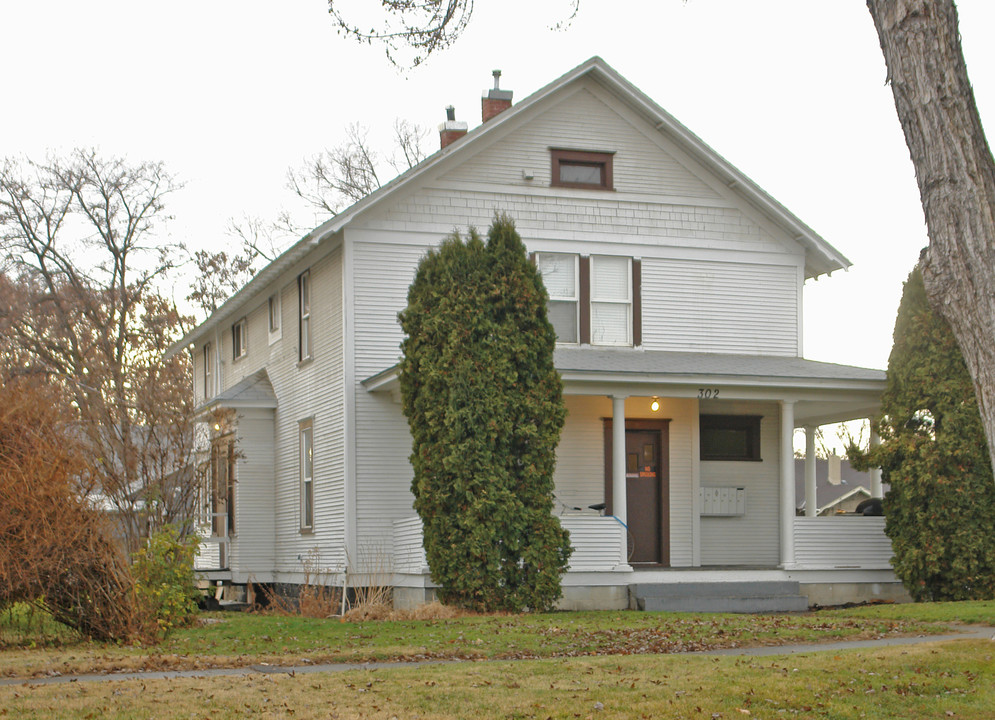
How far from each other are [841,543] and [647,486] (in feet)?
10.4

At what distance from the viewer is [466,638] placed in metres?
12.8

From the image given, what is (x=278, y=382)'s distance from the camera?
76.9 feet

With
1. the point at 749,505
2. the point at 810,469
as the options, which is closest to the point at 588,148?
the point at 749,505

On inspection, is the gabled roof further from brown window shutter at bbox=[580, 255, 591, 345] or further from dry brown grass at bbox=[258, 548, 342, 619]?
dry brown grass at bbox=[258, 548, 342, 619]

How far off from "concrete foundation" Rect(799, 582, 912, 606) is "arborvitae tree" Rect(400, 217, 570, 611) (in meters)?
4.53

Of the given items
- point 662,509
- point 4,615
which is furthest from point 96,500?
point 662,509

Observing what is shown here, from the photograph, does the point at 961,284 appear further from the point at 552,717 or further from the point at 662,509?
the point at 662,509

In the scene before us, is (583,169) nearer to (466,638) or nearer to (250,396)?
(250,396)

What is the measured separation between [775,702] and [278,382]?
1585cm

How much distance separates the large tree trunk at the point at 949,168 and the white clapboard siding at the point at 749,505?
13.0m

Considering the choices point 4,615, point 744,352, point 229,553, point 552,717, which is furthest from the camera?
point 229,553

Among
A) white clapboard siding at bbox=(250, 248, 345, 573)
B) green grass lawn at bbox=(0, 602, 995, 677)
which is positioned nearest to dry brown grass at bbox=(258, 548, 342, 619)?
white clapboard siding at bbox=(250, 248, 345, 573)

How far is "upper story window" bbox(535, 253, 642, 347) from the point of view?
20.0 m

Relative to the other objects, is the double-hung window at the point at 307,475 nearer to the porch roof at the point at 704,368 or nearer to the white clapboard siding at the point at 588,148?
the porch roof at the point at 704,368
